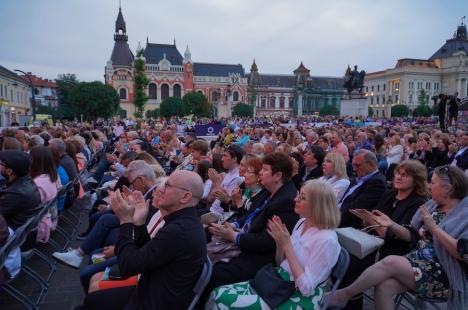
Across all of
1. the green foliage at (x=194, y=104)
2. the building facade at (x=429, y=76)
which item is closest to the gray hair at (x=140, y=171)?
the green foliage at (x=194, y=104)

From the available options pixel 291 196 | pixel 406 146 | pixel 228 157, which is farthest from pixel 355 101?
pixel 291 196

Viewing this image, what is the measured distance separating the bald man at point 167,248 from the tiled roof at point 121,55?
87.9 metres

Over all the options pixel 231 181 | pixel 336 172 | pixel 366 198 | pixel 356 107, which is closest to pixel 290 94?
pixel 356 107

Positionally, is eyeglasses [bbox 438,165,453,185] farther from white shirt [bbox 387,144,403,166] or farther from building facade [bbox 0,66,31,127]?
building facade [bbox 0,66,31,127]

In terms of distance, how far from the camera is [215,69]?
97.6 meters

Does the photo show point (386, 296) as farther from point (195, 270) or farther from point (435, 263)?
point (195, 270)

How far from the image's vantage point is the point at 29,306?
3.63 m

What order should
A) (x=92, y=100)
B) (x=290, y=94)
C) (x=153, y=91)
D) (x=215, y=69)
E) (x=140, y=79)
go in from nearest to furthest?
(x=140, y=79), (x=92, y=100), (x=153, y=91), (x=215, y=69), (x=290, y=94)

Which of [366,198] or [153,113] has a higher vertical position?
[153,113]

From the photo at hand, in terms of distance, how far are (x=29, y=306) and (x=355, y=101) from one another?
32.4m

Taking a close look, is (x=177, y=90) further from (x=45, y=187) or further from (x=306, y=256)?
(x=306, y=256)

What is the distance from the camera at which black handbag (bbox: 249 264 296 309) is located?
2.68 meters

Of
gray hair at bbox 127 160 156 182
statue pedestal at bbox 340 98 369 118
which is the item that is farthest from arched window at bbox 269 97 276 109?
gray hair at bbox 127 160 156 182

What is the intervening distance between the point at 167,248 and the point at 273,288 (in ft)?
2.94
